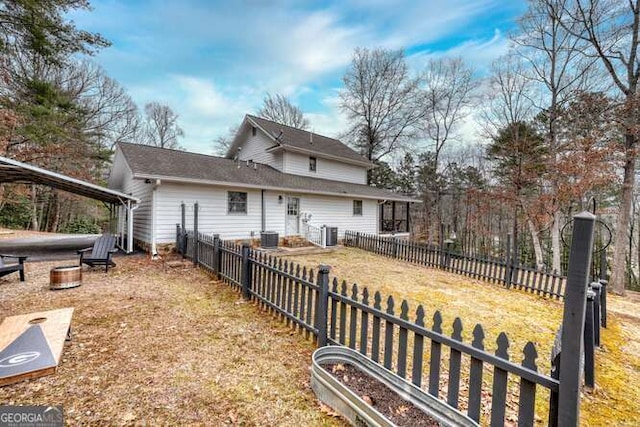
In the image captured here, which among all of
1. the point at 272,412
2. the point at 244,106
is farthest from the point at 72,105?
the point at 272,412

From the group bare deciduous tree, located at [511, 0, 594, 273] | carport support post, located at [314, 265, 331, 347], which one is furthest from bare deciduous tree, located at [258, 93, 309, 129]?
carport support post, located at [314, 265, 331, 347]

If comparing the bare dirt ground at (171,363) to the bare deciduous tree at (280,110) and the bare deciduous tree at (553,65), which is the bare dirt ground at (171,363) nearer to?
the bare deciduous tree at (553,65)

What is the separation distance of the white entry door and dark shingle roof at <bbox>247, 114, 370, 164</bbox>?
3.42m

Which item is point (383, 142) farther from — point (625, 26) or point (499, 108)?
point (625, 26)

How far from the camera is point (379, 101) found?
78.1 feet

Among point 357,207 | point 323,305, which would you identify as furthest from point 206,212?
point 357,207

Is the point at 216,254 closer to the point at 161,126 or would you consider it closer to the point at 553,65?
the point at 553,65

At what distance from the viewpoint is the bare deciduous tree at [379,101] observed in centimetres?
2308

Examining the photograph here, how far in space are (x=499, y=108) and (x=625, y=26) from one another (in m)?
5.05

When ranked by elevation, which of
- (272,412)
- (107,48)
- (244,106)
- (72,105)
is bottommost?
(272,412)

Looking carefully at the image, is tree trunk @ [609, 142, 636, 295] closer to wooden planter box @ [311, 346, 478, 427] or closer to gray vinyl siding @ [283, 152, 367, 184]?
wooden planter box @ [311, 346, 478, 427]

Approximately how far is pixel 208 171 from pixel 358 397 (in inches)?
438

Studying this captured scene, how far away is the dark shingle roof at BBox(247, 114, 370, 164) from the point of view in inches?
640

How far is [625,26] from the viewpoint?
10.2m
